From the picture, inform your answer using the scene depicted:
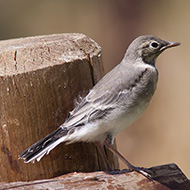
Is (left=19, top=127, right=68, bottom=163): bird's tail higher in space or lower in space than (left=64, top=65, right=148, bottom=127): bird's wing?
lower

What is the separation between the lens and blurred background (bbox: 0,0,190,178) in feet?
23.9

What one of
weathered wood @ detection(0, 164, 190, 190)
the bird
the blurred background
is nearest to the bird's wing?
the bird

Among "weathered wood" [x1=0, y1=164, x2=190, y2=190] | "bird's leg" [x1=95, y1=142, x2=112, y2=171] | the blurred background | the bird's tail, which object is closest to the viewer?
"weathered wood" [x1=0, y1=164, x2=190, y2=190]

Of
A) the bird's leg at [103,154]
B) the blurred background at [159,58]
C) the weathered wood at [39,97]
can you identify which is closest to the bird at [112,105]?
the bird's leg at [103,154]

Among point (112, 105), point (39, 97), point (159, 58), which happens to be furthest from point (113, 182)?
point (159, 58)

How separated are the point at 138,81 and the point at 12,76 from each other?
3.69 feet

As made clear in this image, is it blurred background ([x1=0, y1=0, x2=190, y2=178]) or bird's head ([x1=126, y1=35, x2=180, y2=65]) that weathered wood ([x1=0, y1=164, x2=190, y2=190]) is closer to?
bird's head ([x1=126, y1=35, x2=180, y2=65])

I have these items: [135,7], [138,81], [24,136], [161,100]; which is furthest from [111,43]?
A: [24,136]

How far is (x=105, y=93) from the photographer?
395 centimetres

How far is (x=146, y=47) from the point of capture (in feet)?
13.7

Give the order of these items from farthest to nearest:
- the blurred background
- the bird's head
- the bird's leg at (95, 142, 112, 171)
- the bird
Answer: the blurred background, the bird's head, the bird's leg at (95, 142, 112, 171), the bird

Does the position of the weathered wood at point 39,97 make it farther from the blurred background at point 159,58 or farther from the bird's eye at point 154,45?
the blurred background at point 159,58

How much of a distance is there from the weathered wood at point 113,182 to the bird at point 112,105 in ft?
0.61

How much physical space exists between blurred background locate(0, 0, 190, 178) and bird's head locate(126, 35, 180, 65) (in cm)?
318
